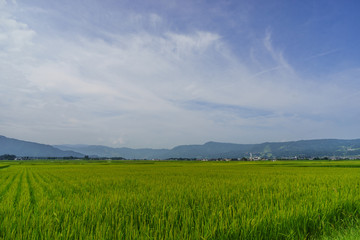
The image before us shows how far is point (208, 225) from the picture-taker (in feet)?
11.2

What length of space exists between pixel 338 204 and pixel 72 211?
22.4ft

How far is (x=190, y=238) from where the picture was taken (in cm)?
304

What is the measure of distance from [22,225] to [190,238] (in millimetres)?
3064

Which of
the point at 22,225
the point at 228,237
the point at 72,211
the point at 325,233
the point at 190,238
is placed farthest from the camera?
the point at 72,211

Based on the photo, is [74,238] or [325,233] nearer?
[74,238]

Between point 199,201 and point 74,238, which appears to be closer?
point 74,238

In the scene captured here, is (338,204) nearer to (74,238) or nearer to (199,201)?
(199,201)

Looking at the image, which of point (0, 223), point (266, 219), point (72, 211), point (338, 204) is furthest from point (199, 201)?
point (0, 223)

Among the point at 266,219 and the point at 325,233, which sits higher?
the point at 266,219

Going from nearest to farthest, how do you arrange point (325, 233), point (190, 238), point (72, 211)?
point (190, 238)
point (325, 233)
point (72, 211)

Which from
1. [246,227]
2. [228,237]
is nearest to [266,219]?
[246,227]

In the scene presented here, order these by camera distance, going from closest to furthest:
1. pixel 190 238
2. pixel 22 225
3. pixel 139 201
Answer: pixel 190 238 → pixel 22 225 → pixel 139 201

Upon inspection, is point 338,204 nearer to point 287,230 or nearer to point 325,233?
point 325,233

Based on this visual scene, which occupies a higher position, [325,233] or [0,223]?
[0,223]
